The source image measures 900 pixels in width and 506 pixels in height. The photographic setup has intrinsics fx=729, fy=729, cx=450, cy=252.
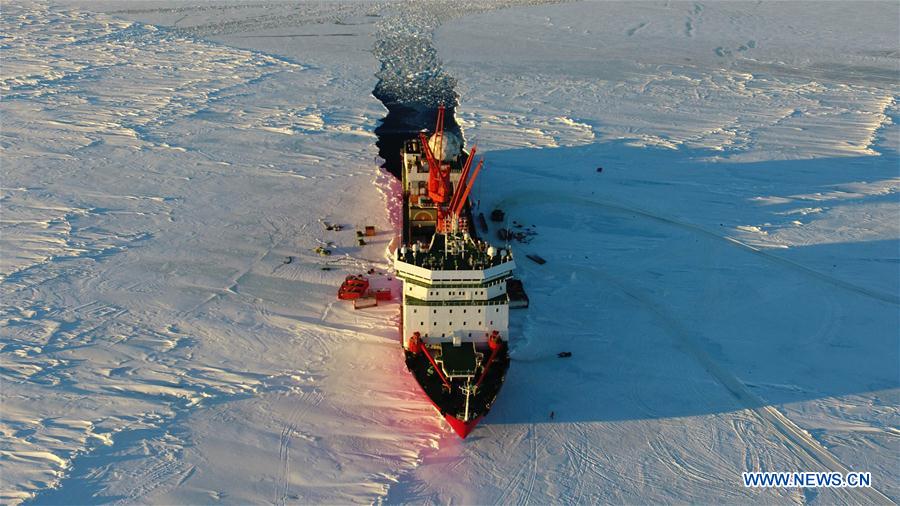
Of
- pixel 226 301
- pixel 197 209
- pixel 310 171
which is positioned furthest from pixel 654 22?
pixel 226 301

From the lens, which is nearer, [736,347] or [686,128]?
[736,347]

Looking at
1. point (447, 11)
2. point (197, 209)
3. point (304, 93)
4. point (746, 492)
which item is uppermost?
point (447, 11)

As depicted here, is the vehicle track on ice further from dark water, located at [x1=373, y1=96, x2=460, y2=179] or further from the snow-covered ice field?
dark water, located at [x1=373, y1=96, x2=460, y2=179]

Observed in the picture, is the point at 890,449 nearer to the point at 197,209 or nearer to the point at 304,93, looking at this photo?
the point at 197,209

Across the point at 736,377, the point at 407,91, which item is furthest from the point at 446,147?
the point at 407,91

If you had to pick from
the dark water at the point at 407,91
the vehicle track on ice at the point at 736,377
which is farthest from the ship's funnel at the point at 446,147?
the dark water at the point at 407,91

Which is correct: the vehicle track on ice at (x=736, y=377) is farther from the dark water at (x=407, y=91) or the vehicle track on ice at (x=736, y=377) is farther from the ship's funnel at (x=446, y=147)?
the dark water at (x=407, y=91)
